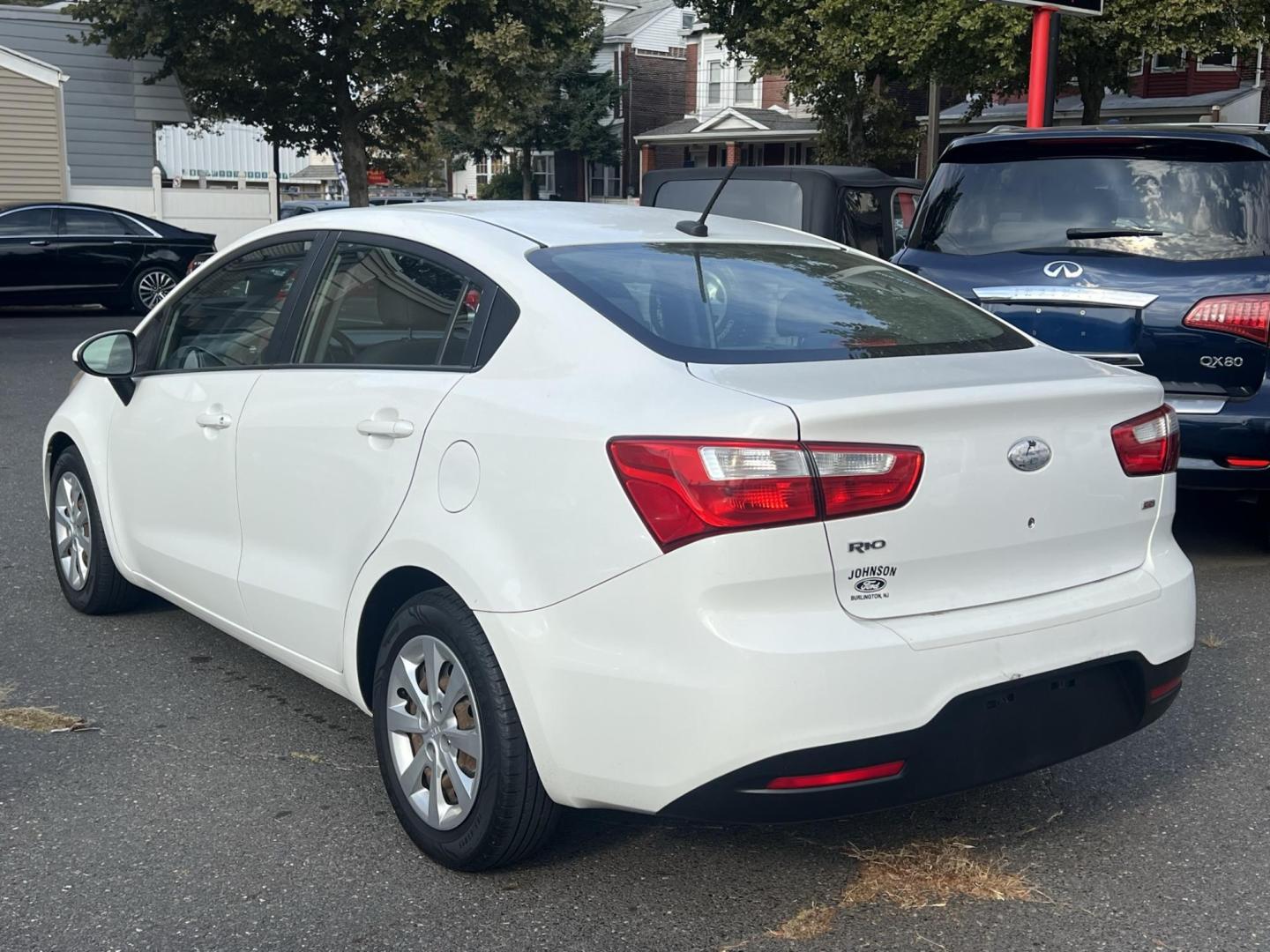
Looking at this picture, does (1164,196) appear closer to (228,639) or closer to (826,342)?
(826,342)

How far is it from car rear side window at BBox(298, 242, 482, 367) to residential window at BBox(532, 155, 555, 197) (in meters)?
59.1

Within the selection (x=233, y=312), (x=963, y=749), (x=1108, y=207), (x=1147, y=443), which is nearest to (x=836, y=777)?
(x=963, y=749)

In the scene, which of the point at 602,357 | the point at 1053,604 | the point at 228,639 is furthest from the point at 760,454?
the point at 228,639

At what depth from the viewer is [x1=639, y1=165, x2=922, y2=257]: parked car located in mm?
9508

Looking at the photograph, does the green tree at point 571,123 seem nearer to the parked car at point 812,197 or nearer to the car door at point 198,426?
the parked car at point 812,197

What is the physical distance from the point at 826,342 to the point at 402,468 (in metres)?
1.06

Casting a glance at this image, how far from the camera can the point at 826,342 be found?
3.43m

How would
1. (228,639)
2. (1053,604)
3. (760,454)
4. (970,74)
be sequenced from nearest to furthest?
1. (760,454)
2. (1053,604)
3. (228,639)
4. (970,74)

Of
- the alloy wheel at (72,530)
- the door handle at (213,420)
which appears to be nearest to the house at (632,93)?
the alloy wheel at (72,530)

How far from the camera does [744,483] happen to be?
2.82 m

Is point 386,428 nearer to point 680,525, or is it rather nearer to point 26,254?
point 680,525

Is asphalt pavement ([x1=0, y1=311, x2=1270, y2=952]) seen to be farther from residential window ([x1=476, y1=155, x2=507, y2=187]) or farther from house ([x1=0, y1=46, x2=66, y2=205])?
residential window ([x1=476, y1=155, x2=507, y2=187])

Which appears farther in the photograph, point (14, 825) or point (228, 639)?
point (228, 639)

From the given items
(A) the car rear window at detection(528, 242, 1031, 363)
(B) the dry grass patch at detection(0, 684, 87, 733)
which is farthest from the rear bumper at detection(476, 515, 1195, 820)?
(B) the dry grass patch at detection(0, 684, 87, 733)
